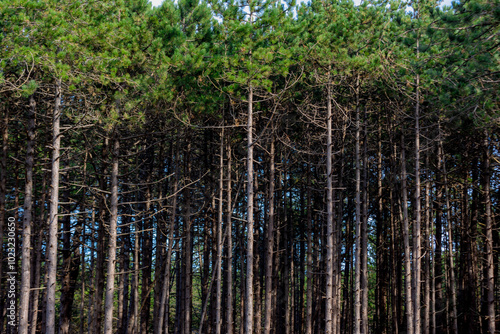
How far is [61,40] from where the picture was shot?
9.34 meters

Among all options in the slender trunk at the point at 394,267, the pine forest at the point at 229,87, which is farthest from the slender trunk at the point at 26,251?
the slender trunk at the point at 394,267

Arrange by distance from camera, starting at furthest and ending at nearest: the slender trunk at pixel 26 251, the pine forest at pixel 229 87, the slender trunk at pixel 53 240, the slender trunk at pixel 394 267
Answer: the slender trunk at pixel 394 267
the slender trunk at pixel 26 251
the slender trunk at pixel 53 240
the pine forest at pixel 229 87

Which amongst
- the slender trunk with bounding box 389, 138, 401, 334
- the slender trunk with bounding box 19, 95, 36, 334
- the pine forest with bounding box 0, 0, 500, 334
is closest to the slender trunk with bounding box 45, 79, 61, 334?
the pine forest with bounding box 0, 0, 500, 334

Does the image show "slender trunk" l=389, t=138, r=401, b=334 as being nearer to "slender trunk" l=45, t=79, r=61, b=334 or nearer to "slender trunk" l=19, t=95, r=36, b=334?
"slender trunk" l=45, t=79, r=61, b=334

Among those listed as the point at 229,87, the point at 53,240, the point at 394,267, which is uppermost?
the point at 229,87

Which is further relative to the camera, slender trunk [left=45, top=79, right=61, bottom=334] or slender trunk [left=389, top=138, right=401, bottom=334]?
slender trunk [left=389, top=138, right=401, bottom=334]

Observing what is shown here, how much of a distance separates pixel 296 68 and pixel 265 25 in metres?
2.12

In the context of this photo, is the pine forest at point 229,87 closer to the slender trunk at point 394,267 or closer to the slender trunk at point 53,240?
the slender trunk at point 53,240

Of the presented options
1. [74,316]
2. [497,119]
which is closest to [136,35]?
[497,119]

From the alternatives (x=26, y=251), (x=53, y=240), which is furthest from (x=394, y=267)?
(x=26, y=251)

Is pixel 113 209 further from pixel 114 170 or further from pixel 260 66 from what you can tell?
pixel 260 66

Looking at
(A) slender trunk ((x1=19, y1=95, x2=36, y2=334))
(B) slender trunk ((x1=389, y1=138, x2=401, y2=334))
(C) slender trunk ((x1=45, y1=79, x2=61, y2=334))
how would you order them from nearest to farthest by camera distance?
(C) slender trunk ((x1=45, y1=79, x2=61, y2=334)) < (A) slender trunk ((x1=19, y1=95, x2=36, y2=334)) < (B) slender trunk ((x1=389, y1=138, x2=401, y2=334))

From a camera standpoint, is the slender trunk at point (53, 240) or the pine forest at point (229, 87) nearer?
the pine forest at point (229, 87)

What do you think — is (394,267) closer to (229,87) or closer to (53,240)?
(229,87)
